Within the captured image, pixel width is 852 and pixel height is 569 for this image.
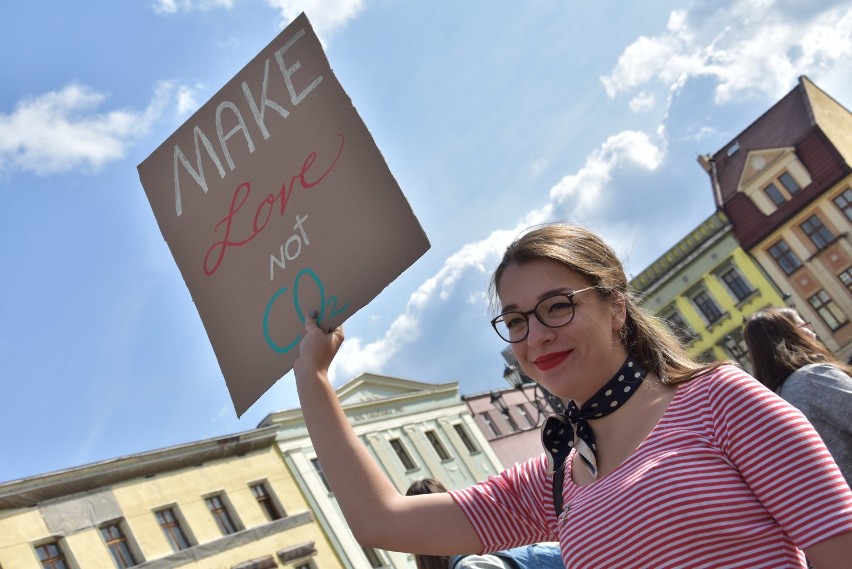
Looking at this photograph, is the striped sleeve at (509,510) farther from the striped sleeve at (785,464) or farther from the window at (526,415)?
the window at (526,415)

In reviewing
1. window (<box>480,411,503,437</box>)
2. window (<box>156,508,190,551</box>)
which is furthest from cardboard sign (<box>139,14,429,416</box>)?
window (<box>480,411,503,437</box>)

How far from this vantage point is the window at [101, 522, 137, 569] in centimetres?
2319

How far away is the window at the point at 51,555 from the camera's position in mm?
21984

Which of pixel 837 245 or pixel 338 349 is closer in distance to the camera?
pixel 338 349

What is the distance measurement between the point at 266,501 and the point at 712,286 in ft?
78.8

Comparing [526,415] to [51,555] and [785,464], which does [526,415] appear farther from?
[785,464]

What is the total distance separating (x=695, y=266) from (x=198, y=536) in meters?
27.1

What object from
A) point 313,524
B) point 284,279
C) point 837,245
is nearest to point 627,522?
point 284,279

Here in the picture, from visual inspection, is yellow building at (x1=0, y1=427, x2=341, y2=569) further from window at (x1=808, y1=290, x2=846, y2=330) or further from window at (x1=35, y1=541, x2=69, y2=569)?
window at (x1=808, y1=290, x2=846, y2=330)

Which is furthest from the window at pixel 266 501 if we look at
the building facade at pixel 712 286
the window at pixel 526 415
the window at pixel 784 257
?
the window at pixel 784 257

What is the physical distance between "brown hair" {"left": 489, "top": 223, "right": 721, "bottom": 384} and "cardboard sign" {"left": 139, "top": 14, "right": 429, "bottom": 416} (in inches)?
13.8

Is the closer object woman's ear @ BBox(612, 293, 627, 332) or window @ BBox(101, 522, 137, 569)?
woman's ear @ BBox(612, 293, 627, 332)

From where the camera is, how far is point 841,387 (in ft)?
13.6

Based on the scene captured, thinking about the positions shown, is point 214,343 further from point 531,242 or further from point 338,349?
point 531,242
